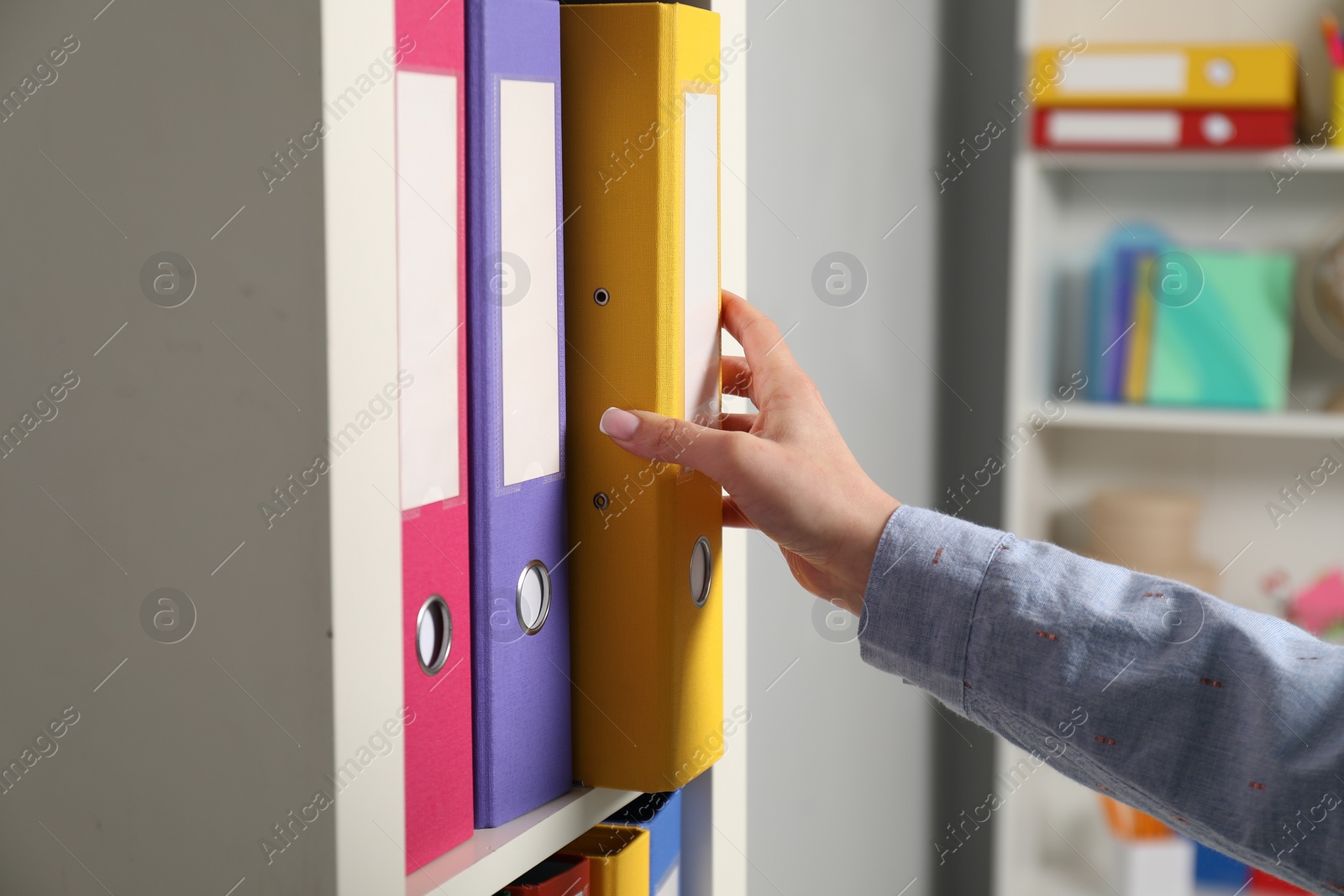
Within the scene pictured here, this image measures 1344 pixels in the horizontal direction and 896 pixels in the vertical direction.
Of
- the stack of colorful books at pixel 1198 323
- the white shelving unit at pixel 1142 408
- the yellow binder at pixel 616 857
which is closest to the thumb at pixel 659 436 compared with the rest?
the yellow binder at pixel 616 857

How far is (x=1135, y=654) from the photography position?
1.99ft

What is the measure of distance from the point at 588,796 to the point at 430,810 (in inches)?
4.8

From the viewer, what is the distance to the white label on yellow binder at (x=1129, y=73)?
1.42m

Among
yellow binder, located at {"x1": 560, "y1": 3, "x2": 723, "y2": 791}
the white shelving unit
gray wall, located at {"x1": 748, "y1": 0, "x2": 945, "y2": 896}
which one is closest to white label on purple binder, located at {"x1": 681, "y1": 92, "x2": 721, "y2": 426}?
yellow binder, located at {"x1": 560, "y1": 3, "x2": 723, "y2": 791}

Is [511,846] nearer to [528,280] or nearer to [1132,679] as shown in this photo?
[528,280]

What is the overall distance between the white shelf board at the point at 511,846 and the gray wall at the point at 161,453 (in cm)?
8

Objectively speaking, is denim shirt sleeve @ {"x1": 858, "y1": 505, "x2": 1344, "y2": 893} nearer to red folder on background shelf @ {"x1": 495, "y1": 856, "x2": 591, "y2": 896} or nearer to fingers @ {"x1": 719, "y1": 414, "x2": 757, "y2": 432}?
fingers @ {"x1": 719, "y1": 414, "x2": 757, "y2": 432}

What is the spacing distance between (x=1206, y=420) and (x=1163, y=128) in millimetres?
417

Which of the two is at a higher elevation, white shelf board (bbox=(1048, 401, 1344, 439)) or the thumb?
the thumb

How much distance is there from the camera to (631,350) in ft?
1.76

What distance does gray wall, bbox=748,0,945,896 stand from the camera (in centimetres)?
99

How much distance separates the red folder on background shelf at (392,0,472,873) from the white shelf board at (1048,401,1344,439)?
1295mm

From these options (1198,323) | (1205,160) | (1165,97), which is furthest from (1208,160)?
(1198,323)

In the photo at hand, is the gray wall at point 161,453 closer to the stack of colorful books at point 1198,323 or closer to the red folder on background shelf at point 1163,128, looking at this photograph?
the red folder on background shelf at point 1163,128
